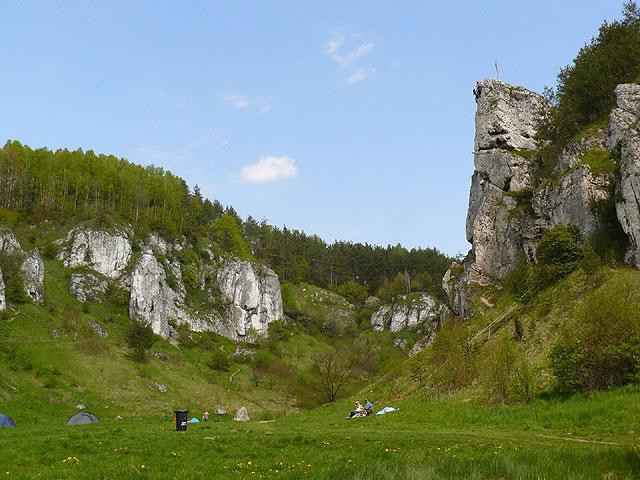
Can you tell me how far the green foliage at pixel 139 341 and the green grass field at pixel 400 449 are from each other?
175 feet

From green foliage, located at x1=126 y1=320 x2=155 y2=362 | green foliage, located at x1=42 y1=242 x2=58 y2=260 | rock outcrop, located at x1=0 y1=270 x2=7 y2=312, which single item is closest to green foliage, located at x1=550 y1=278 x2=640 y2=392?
green foliage, located at x1=126 y1=320 x2=155 y2=362

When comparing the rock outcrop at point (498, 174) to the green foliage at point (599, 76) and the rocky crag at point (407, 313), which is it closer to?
the green foliage at point (599, 76)

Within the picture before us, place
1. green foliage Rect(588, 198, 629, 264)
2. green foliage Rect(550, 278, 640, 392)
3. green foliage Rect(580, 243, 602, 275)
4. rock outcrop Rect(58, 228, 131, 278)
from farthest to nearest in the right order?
rock outcrop Rect(58, 228, 131, 278) → green foliage Rect(588, 198, 629, 264) → green foliage Rect(580, 243, 602, 275) → green foliage Rect(550, 278, 640, 392)

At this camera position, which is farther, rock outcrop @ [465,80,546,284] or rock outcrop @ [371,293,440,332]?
rock outcrop @ [371,293,440,332]

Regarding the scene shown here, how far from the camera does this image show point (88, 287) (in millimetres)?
92375

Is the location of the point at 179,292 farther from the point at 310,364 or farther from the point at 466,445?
the point at 466,445

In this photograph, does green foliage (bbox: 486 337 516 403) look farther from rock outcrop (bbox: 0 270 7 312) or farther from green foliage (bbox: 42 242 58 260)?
green foliage (bbox: 42 242 58 260)

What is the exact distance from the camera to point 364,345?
4528 inches

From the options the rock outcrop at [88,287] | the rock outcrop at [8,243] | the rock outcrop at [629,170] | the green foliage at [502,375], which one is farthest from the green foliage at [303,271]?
the green foliage at [502,375]

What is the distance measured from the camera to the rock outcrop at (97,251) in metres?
98.2

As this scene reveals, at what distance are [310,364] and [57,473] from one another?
88.7 meters

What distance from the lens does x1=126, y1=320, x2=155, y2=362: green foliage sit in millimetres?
75000

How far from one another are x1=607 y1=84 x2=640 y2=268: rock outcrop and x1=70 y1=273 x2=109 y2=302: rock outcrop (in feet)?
264

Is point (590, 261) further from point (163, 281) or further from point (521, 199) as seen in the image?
point (163, 281)
